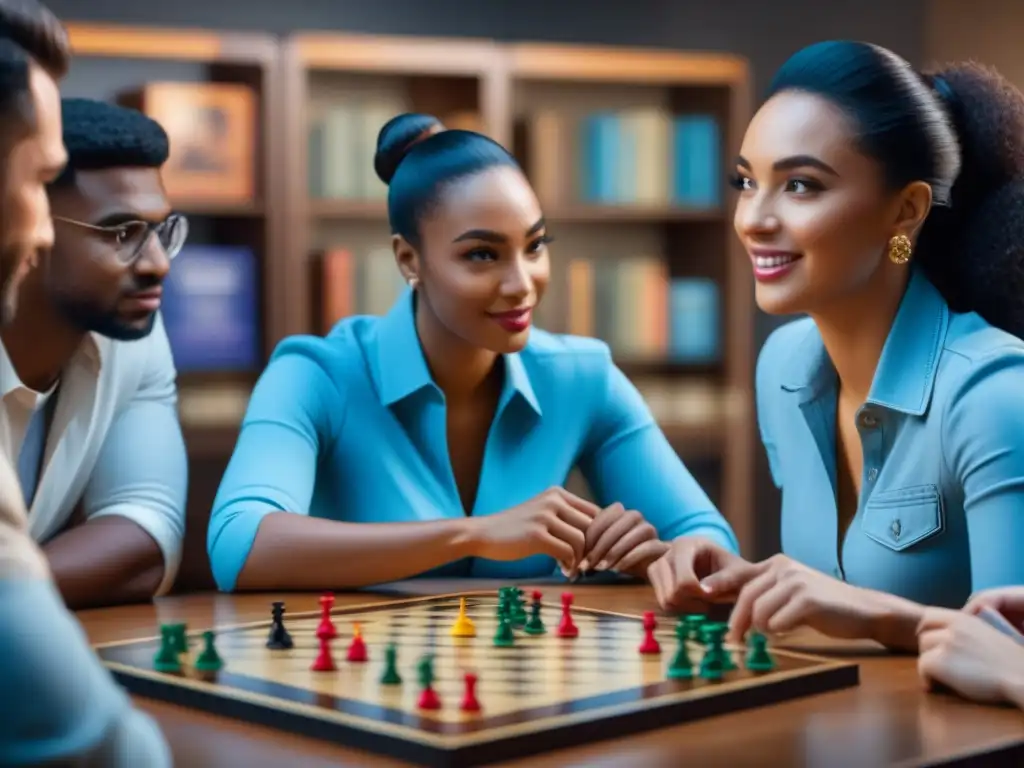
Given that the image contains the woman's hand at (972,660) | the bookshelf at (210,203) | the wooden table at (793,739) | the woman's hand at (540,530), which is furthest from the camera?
the bookshelf at (210,203)

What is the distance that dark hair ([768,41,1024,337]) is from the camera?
6.91 ft

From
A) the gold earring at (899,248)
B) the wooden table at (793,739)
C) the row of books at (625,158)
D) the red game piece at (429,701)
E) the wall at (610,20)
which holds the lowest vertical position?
the wooden table at (793,739)

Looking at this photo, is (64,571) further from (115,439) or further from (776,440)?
(776,440)

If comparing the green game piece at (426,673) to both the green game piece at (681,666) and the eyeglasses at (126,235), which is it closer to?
the green game piece at (681,666)

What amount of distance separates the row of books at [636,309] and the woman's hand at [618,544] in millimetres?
2659

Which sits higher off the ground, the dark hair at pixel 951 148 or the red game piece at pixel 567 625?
the dark hair at pixel 951 148

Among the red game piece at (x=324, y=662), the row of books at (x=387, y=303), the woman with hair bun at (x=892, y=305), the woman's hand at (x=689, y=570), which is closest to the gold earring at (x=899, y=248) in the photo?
the woman with hair bun at (x=892, y=305)

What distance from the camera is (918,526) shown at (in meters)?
2.02

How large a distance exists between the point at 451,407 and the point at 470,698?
48.8 inches

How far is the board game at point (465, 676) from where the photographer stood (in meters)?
1.34

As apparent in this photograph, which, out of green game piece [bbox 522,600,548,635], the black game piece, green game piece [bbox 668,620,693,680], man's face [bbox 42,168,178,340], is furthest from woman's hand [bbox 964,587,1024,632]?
man's face [bbox 42,168,178,340]

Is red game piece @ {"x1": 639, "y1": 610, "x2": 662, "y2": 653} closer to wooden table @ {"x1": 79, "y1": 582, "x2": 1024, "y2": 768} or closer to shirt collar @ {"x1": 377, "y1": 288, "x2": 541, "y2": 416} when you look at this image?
wooden table @ {"x1": 79, "y1": 582, "x2": 1024, "y2": 768}

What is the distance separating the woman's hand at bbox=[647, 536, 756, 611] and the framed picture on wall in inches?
109

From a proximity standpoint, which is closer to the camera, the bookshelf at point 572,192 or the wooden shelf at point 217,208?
the wooden shelf at point 217,208
